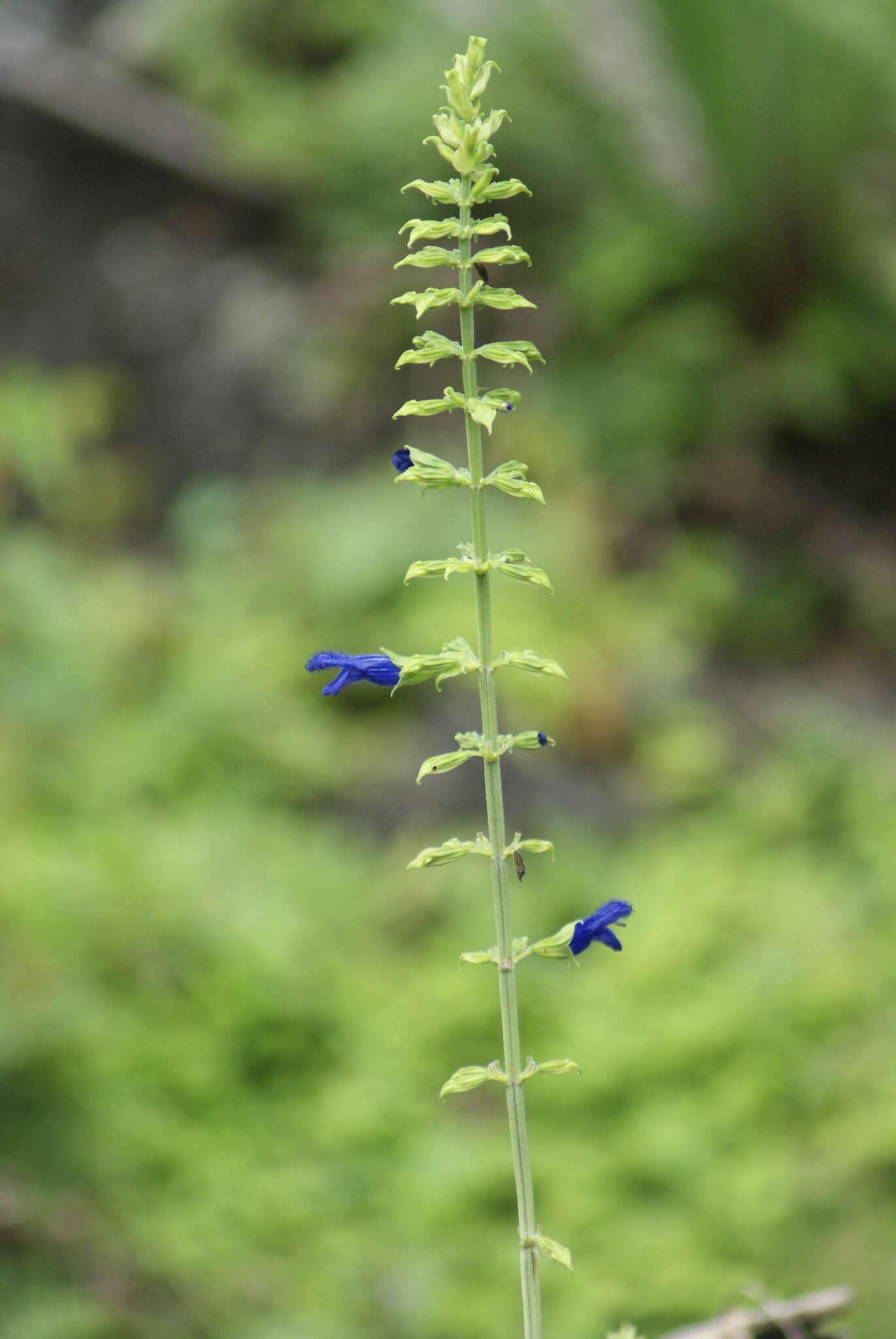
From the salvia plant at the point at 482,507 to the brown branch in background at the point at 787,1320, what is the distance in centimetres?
34

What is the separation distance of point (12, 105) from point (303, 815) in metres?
5.81

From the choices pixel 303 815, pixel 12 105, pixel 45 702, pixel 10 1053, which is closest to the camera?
pixel 10 1053

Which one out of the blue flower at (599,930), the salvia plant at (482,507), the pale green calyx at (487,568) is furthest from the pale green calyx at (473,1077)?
the pale green calyx at (487,568)

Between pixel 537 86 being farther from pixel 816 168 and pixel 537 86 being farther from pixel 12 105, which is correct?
pixel 12 105

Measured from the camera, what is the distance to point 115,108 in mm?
8031

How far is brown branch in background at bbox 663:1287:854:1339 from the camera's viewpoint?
3.48ft

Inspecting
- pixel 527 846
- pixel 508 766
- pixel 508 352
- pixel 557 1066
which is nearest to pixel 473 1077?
pixel 557 1066

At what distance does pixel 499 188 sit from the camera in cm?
80

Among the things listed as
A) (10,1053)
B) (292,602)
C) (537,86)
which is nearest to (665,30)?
(537,86)

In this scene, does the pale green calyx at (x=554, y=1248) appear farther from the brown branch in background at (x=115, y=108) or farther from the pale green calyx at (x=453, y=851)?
the brown branch in background at (x=115, y=108)

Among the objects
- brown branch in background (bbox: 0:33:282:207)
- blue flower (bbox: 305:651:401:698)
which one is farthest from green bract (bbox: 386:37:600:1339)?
brown branch in background (bbox: 0:33:282:207)

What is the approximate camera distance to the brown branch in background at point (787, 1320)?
1062 mm

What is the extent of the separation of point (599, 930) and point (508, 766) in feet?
13.3

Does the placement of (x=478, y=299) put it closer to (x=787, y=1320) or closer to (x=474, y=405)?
(x=474, y=405)
